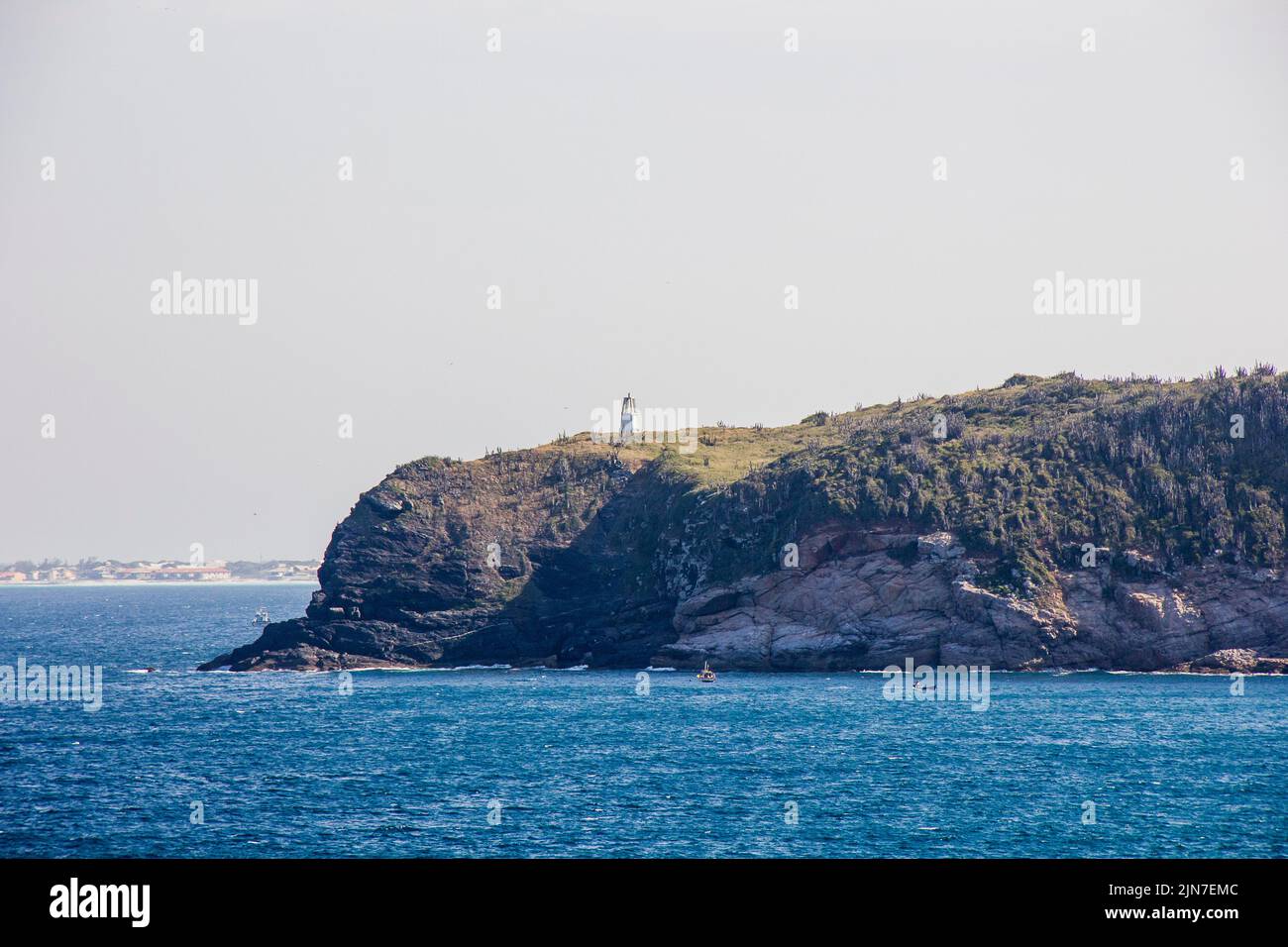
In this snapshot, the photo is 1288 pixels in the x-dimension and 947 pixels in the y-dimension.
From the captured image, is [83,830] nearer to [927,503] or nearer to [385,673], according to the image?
[385,673]

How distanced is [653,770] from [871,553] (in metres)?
48.1

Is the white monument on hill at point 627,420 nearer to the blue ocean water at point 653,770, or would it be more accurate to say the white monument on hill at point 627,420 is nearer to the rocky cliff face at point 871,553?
the rocky cliff face at point 871,553

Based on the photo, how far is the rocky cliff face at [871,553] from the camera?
104m

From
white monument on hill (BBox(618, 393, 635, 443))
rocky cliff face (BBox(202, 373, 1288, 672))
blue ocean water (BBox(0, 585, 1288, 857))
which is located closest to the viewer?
blue ocean water (BBox(0, 585, 1288, 857))

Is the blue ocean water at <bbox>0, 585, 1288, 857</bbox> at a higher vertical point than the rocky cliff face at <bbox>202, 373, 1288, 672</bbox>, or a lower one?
lower

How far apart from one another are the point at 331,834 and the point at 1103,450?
8651cm

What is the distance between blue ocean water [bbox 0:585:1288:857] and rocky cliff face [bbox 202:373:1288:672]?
5782mm

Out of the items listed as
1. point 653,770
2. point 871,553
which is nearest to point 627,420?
point 871,553

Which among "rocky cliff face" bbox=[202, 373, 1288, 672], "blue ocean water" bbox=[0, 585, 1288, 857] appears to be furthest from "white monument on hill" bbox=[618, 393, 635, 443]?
"blue ocean water" bbox=[0, 585, 1288, 857]

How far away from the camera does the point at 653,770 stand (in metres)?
64.9

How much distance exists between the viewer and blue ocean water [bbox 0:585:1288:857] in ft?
165

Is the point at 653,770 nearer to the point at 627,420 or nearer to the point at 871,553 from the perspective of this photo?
the point at 871,553

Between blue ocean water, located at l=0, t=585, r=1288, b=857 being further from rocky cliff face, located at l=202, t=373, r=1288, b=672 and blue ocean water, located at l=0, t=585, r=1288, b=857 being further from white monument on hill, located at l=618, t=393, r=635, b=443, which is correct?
white monument on hill, located at l=618, t=393, r=635, b=443
